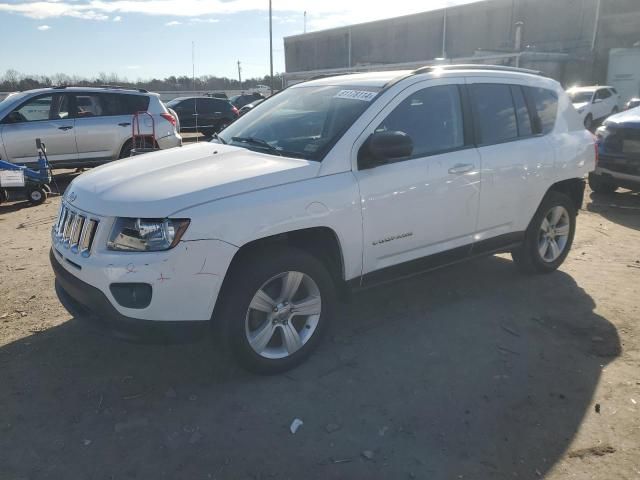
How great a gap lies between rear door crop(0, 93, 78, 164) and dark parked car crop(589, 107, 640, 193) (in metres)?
9.30

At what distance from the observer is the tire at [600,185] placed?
850 cm

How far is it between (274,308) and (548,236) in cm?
314

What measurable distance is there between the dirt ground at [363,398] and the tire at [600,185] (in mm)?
4379

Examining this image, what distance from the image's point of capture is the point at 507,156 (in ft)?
14.5

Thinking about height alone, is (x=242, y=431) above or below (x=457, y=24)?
below

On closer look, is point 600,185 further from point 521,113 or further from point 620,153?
point 521,113

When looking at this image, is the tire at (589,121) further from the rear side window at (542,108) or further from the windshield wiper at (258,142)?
the windshield wiper at (258,142)

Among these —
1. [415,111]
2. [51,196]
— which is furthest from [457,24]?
[415,111]

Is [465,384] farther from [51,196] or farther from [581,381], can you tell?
[51,196]

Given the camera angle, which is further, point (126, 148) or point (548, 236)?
point (126, 148)

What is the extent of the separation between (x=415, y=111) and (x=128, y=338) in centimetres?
254

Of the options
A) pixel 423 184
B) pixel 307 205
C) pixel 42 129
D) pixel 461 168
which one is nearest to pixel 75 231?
pixel 307 205

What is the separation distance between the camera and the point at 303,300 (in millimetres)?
3496

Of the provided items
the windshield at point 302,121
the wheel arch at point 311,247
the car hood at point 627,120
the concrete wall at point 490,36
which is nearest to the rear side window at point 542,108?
the windshield at point 302,121
